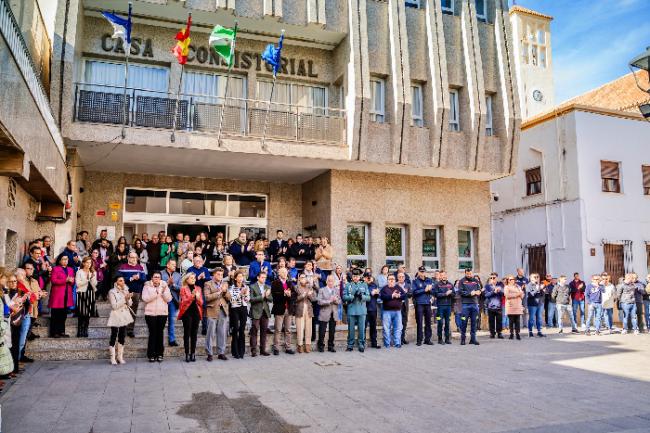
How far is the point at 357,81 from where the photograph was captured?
1603cm

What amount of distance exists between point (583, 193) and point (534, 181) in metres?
2.50

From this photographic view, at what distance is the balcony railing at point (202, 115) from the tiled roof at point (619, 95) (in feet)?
54.7

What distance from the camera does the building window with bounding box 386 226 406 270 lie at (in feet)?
59.6

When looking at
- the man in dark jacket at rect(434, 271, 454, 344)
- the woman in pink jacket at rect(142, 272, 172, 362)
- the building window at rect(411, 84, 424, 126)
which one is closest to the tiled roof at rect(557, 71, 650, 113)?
the building window at rect(411, 84, 424, 126)

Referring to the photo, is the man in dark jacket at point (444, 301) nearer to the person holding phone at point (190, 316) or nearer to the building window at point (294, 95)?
the person holding phone at point (190, 316)

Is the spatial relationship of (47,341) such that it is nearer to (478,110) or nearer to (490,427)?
(490,427)

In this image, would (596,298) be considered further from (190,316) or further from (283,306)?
(190,316)

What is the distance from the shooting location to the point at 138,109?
47.8 ft

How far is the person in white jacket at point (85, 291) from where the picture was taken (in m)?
10.9

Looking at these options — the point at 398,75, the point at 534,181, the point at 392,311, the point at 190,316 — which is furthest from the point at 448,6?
the point at 190,316

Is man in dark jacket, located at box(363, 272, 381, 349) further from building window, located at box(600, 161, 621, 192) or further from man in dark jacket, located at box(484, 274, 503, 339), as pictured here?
building window, located at box(600, 161, 621, 192)

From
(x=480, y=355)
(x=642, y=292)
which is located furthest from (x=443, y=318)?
(x=642, y=292)

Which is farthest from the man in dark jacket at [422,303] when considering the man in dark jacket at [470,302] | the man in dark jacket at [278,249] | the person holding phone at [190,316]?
the person holding phone at [190,316]

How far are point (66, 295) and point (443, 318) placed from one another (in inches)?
354
